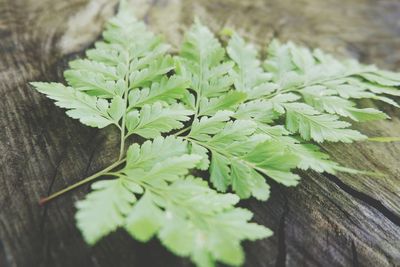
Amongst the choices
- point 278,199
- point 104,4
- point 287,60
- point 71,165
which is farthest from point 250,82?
point 104,4

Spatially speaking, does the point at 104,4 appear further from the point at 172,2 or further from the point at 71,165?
the point at 71,165

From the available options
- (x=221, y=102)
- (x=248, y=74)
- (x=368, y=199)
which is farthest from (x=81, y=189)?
(x=368, y=199)

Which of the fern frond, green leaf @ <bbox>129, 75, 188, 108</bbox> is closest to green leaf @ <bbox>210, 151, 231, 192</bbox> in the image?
the fern frond

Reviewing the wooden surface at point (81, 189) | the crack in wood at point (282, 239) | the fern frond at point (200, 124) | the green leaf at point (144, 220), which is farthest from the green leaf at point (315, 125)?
the green leaf at point (144, 220)

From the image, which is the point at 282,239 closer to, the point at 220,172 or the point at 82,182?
the point at 220,172

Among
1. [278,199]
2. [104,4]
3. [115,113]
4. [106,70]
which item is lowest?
[278,199]

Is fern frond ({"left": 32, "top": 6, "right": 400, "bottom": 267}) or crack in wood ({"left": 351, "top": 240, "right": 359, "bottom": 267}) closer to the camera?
fern frond ({"left": 32, "top": 6, "right": 400, "bottom": 267})

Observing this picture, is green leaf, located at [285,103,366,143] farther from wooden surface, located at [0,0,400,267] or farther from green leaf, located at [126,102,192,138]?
green leaf, located at [126,102,192,138]

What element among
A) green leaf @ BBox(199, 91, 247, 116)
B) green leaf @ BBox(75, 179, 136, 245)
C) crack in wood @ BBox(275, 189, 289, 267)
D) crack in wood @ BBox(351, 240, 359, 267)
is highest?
green leaf @ BBox(199, 91, 247, 116)
